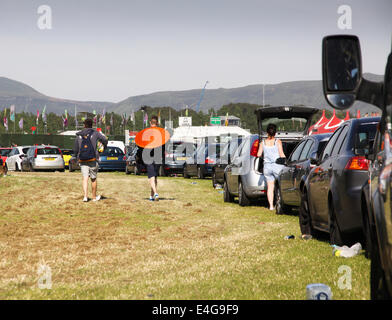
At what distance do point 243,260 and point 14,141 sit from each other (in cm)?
7565

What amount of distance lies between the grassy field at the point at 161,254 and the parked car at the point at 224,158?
12.5ft

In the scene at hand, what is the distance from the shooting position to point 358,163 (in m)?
7.84

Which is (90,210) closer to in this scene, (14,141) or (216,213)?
(216,213)

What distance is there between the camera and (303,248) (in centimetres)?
886

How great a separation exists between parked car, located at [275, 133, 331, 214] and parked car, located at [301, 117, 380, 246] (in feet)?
6.85

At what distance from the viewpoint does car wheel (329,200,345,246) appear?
27.5 ft

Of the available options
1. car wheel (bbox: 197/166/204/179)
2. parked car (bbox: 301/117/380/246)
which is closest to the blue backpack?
parked car (bbox: 301/117/380/246)

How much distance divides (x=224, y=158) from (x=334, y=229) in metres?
13.2

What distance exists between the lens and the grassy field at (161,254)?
6219mm

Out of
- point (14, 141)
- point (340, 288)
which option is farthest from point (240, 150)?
point (14, 141)

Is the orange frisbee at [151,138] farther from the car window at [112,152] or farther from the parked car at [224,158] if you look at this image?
the car window at [112,152]

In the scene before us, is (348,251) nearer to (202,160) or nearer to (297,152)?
(297,152)

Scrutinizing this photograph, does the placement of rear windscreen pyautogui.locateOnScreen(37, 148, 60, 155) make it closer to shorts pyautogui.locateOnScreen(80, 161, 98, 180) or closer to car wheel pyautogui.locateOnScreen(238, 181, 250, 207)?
shorts pyautogui.locateOnScreen(80, 161, 98, 180)

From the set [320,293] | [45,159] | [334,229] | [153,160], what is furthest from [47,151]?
[320,293]
